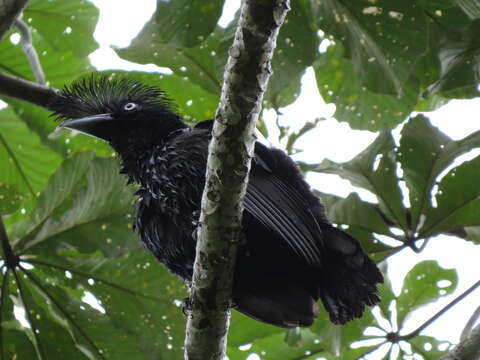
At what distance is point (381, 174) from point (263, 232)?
83cm

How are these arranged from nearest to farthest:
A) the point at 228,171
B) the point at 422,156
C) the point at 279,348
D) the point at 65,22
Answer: the point at 228,171, the point at 422,156, the point at 279,348, the point at 65,22

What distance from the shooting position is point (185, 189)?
345 centimetres

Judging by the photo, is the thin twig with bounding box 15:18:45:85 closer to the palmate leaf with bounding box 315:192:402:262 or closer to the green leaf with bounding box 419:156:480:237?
the palmate leaf with bounding box 315:192:402:262

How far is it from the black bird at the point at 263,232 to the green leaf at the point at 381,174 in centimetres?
→ 30

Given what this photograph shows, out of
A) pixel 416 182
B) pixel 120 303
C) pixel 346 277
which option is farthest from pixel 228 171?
pixel 120 303

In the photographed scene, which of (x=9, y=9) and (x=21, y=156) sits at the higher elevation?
(x=21, y=156)

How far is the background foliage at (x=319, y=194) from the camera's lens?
3.74 metres

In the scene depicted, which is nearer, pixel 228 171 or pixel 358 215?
pixel 228 171

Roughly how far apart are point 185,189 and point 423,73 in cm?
148

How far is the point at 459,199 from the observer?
380 cm

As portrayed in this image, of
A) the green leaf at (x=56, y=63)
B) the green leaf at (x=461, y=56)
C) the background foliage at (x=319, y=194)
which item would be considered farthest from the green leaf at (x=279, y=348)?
the green leaf at (x=56, y=63)

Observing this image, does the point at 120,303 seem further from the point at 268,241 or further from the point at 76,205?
the point at 268,241

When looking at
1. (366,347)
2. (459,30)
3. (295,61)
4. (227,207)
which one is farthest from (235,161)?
(366,347)

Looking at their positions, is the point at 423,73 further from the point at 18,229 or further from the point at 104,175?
the point at 18,229
